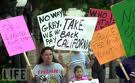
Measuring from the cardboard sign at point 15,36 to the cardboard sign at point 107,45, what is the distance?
3.01 ft

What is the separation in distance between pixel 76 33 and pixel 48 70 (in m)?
1.01

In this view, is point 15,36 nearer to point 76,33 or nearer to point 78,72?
point 76,33

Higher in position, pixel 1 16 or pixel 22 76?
pixel 1 16

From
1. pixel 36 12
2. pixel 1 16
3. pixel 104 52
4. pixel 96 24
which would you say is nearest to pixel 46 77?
pixel 104 52

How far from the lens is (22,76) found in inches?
529

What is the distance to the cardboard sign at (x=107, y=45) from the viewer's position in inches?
330

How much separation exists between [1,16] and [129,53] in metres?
8.48

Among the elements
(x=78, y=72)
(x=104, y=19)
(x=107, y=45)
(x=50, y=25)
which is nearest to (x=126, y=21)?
(x=107, y=45)

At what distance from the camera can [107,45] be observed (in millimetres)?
8523

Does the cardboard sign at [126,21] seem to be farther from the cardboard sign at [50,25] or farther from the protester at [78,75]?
the cardboard sign at [50,25]

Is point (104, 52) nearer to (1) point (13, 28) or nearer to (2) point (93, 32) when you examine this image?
(2) point (93, 32)

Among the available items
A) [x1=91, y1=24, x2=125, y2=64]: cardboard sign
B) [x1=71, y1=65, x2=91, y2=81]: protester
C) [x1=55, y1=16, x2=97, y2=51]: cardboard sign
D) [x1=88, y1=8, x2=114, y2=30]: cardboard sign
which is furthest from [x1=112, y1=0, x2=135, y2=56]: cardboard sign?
[x1=88, y1=8, x2=114, y2=30]: cardboard sign

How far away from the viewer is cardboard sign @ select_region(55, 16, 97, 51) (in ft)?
28.9

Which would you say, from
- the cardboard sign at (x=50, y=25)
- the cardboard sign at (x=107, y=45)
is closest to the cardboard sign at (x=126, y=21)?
the cardboard sign at (x=107, y=45)
